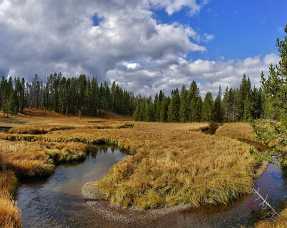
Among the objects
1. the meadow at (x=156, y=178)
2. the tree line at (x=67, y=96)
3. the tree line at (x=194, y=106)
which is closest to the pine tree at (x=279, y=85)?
the meadow at (x=156, y=178)

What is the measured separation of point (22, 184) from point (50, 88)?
129m

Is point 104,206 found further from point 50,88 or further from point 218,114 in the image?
point 50,88

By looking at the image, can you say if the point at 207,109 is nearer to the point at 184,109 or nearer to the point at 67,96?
the point at 184,109

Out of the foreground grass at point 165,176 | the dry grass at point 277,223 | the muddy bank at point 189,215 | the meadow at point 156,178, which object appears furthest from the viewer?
the foreground grass at point 165,176

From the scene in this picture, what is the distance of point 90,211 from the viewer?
16078mm

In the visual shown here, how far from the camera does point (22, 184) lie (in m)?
21.2

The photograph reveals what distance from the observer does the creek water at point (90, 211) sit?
14.4 meters

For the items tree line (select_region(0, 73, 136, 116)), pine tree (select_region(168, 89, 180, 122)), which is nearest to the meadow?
pine tree (select_region(168, 89, 180, 122))

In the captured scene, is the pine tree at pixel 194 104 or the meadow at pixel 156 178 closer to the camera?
the meadow at pixel 156 178

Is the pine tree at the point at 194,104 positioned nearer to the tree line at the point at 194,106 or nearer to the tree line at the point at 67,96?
the tree line at the point at 194,106

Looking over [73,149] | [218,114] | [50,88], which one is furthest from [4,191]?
[50,88]

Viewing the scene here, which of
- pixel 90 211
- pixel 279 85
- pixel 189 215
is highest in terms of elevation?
pixel 279 85

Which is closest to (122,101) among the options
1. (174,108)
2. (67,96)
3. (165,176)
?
(67,96)

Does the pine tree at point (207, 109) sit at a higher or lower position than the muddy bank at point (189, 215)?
higher
